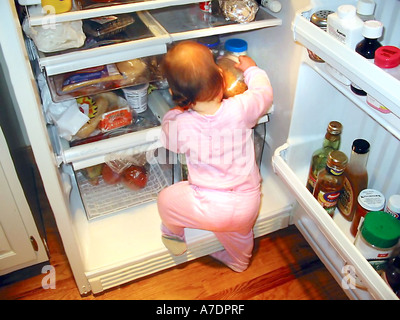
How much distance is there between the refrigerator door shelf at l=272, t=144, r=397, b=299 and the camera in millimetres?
818

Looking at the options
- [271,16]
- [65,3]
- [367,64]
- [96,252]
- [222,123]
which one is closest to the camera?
[367,64]

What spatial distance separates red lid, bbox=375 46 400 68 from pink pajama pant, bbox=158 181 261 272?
21.0 inches

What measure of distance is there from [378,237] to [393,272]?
0.09 metres

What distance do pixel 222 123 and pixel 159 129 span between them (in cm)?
23

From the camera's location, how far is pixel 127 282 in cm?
131

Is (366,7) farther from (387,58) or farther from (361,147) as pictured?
(361,147)

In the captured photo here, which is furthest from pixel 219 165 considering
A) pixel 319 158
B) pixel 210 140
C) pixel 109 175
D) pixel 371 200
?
pixel 109 175

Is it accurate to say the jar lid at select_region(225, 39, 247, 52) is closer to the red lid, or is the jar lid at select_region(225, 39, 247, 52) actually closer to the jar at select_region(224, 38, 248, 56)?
the jar at select_region(224, 38, 248, 56)

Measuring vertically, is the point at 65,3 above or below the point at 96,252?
above

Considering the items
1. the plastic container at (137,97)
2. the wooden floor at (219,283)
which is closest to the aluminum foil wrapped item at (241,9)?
the plastic container at (137,97)

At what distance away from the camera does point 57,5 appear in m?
0.85
